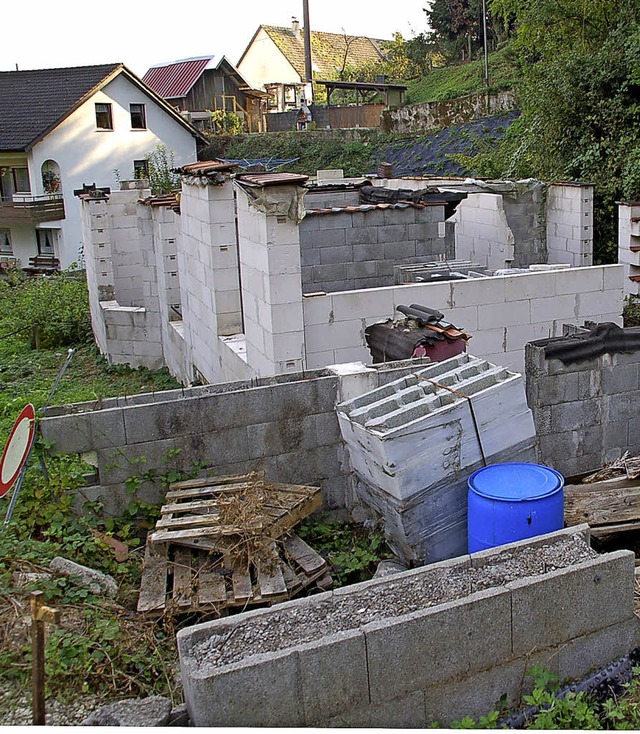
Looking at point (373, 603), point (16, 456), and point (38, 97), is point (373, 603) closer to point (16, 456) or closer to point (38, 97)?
point (16, 456)

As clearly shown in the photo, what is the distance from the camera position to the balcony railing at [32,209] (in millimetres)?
30609

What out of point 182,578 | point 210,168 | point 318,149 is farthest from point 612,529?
point 318,149

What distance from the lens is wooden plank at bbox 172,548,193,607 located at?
5465mm

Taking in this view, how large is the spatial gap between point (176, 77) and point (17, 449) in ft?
142

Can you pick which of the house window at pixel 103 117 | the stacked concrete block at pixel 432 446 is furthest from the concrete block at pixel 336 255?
the house window at pixel 103 117

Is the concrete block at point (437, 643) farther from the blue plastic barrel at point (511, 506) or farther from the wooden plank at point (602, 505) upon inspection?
the wooden plank at point (602, 505)

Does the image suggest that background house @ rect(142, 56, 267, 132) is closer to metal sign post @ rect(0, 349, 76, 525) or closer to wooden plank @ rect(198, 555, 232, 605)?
metal sign post @ rect(0, 349, 76, 525)

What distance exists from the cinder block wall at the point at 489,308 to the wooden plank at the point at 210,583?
11.3 feet

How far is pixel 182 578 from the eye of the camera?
5.69 metres

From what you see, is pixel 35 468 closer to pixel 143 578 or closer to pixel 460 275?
pixel 143 578

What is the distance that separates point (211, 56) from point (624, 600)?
44139 millimetres

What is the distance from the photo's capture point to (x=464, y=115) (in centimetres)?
3073

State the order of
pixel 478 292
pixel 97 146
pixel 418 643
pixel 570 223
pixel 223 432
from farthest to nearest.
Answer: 1. pixel 97 146
2. pixel 570 223
3. pixel 478 292
4. pixel 223 432
5. pixel 418 643

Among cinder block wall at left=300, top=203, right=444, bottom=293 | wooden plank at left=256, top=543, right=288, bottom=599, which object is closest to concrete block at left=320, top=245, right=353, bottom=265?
cinder block wall at left=300, top=203, right=444, bottom=293
